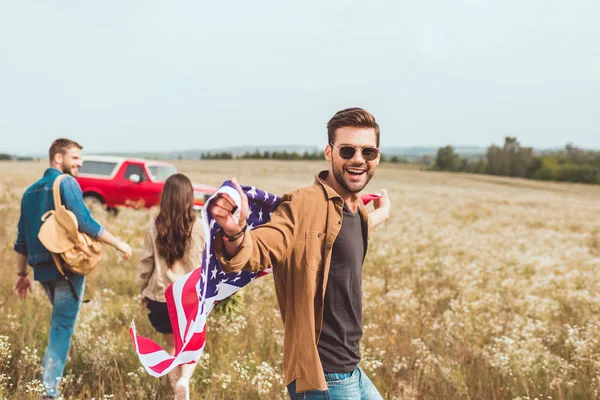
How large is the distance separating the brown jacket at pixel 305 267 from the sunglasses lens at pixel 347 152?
0.18 metres

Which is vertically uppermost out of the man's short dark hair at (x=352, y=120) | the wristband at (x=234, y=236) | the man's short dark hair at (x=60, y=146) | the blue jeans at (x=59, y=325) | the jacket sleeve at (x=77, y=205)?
the man's short dark hair at (x=352, y=120)

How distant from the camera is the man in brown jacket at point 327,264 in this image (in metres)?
2.29

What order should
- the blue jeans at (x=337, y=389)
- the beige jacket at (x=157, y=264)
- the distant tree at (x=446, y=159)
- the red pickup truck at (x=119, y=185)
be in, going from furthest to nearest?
the distant tree at (x=446, y=159) < the red pickup truck at (x=119, y=185) < the beige jacket at (x=157, y=264) < the blue jeans at (x=337, y=389)

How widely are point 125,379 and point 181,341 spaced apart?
2271 mm

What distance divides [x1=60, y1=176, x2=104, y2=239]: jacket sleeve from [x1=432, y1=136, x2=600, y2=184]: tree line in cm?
9712

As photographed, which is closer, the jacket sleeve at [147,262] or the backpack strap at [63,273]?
the backpack strap at [63,273]

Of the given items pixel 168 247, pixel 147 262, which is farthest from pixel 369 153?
pixel 147 262

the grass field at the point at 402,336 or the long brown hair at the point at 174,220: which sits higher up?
the long brown hair at the point at 174,220

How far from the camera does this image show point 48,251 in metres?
4.23

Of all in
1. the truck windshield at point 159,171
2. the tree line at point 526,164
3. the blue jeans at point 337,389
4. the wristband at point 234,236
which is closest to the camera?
the wristband at point 234,236

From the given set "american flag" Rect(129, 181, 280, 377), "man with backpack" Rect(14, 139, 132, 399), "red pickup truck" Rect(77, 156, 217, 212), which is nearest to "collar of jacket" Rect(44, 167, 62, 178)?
"man with backpack" Rect(14, 139, 132, 399)

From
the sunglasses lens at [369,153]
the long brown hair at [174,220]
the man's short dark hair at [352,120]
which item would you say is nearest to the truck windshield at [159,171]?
the long brown hair at [174,220]

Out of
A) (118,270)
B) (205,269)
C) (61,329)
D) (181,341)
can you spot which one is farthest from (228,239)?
(118,270)

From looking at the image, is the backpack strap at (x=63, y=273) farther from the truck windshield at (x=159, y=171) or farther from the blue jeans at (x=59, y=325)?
the truck windshield at (x=159, y=171)
